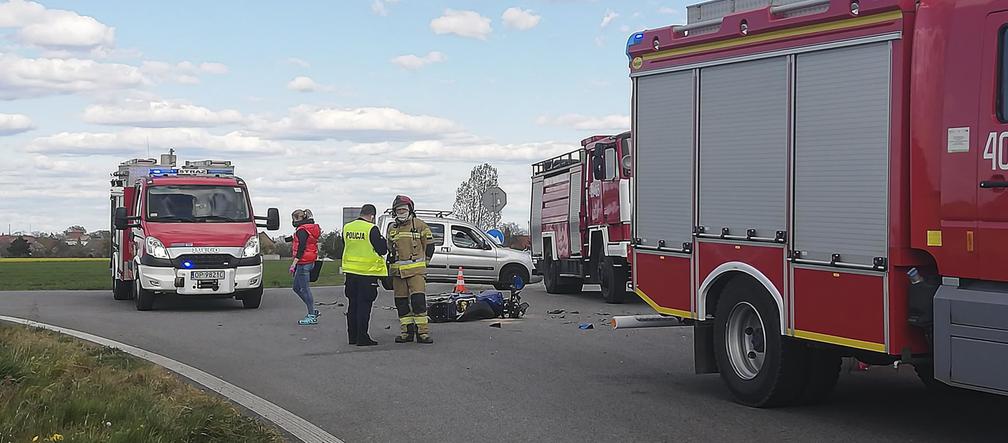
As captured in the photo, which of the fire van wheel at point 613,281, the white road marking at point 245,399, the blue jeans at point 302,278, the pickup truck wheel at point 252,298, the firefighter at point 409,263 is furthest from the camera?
the fire van wheel at point 613,281

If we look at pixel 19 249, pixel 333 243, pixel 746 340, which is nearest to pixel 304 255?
pixel 746 340

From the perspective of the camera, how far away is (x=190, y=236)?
1948 cm

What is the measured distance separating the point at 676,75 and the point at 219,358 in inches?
233

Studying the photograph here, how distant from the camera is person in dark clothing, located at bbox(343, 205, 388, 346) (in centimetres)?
1416

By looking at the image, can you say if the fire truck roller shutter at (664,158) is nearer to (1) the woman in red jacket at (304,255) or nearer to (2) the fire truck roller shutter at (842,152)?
(2) the fire truck roller shutter at (842,152)

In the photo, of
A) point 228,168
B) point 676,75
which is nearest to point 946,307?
point 676,75

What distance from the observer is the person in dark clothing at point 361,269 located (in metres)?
14.2

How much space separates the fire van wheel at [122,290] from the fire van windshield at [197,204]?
2707 millimetres

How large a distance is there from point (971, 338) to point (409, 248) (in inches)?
317

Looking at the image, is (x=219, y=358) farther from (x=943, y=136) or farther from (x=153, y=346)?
(x=943, y=136)

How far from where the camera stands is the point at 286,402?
9711 mm

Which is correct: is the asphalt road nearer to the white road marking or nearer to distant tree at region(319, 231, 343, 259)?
the white road marking

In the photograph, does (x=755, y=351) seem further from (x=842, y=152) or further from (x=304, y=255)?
(x=304, y=255)

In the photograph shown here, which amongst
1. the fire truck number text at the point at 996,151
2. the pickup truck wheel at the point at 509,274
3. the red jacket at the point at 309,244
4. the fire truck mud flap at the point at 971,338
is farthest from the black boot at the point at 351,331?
the pickup truck wheel at the point at 509,274
